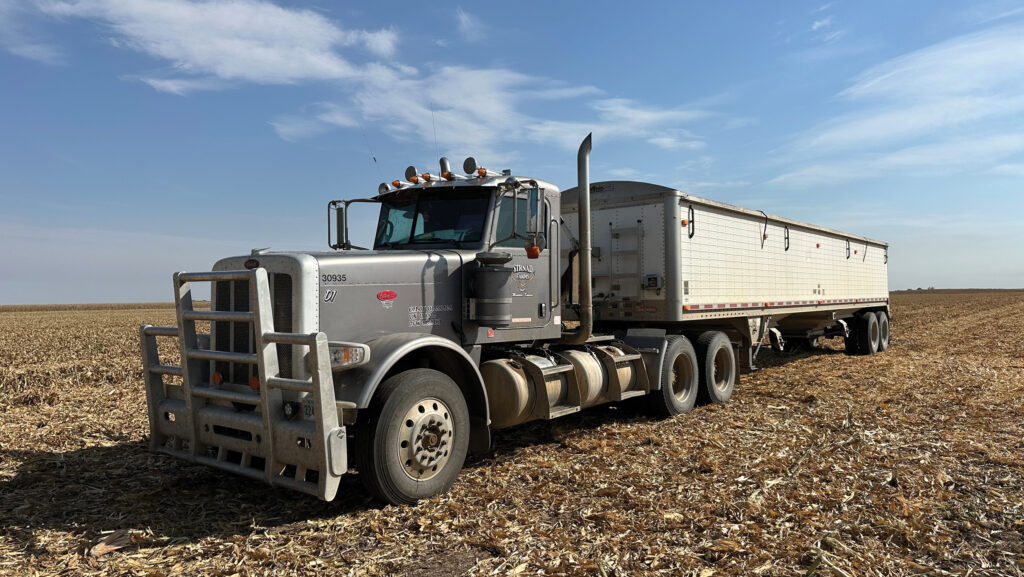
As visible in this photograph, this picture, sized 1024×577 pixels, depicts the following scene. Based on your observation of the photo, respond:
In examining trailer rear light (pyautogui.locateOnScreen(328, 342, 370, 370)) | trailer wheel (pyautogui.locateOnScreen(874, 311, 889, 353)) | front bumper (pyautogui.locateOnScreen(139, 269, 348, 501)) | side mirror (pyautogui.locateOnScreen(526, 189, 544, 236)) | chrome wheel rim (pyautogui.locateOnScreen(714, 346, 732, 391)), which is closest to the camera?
front bumper (pyautogui.locateOnScreen(139, 269, 348, 501))

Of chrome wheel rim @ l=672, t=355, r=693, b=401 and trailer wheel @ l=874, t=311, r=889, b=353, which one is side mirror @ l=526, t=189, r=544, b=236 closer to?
chrome wheel rim @ l=672, t=355, r=693, b=401

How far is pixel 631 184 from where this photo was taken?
9648mm

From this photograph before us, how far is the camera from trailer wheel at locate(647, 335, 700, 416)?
29.1 ft

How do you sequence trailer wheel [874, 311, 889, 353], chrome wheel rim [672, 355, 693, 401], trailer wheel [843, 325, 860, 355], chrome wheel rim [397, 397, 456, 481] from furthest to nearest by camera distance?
trailer wheel [874, 311, 889, 353] → trailer wheel [843, 325, 860, 355] → chrome wheel rim [672, 355, 693, 401] → chrome wheel rim [397, 397, 456, 481]

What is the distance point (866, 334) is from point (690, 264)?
1011 cm

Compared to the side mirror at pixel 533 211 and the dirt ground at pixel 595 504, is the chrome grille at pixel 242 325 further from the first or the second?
the side mirror at pixel 533 211

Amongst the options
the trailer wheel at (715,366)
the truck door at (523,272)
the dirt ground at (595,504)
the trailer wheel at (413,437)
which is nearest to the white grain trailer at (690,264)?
the trailer wheel at (715,366)

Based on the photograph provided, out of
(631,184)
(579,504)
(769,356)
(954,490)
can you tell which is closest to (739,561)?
(579,504)

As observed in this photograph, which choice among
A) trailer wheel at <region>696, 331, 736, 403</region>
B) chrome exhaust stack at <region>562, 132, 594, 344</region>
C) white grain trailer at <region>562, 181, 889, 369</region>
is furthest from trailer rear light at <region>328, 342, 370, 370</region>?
trailer wheel at <region>696, 331, 736, 403</region>

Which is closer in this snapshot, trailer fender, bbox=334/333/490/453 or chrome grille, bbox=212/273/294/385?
trailer fender, bbox=334/333/490/453

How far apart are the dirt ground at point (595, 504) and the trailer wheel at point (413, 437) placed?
0.72ft

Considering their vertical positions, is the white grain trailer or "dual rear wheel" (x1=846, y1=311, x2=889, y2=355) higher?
the white grain trailer

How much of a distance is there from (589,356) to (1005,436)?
4803 millimetres

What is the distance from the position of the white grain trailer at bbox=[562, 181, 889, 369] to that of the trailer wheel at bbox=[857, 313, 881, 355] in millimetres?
4497
